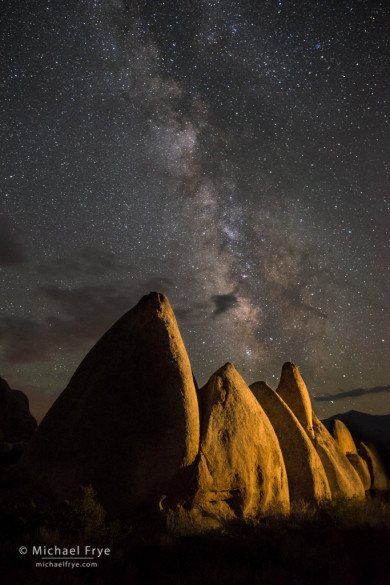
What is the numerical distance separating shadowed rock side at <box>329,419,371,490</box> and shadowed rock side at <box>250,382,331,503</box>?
8.80 metres

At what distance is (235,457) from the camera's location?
9070 millimetres

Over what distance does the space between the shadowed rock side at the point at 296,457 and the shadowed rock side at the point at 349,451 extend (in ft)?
28.9

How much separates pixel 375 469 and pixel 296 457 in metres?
13.7

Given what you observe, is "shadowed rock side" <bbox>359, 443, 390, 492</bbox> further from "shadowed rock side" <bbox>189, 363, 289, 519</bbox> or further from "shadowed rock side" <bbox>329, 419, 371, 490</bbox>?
"shadowed rock side" <bbox>189, 363, 289, 519</bbox>

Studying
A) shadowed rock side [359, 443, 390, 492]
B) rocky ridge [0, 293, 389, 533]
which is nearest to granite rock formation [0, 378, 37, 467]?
rocky ridge [0, 293, 389, 533]

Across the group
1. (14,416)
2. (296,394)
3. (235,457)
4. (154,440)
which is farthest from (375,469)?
(14,416)

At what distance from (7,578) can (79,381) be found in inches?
155

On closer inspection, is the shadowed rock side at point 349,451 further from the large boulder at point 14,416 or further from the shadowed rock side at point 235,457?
the large boulder at point 14,416

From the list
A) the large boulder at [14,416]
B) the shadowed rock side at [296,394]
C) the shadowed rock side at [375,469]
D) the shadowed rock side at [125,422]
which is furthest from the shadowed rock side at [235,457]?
the shadowed rock side at [375,469]

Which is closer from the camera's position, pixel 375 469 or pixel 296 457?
pixel 296 457

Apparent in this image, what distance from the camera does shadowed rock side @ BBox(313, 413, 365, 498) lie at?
551 inches

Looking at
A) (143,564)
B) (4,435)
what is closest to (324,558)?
(143,564)

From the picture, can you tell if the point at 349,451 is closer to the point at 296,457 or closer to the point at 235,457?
the point at 296,457

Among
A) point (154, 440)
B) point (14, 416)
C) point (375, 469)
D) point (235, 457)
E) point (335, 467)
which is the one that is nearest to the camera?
point (154, 440)
